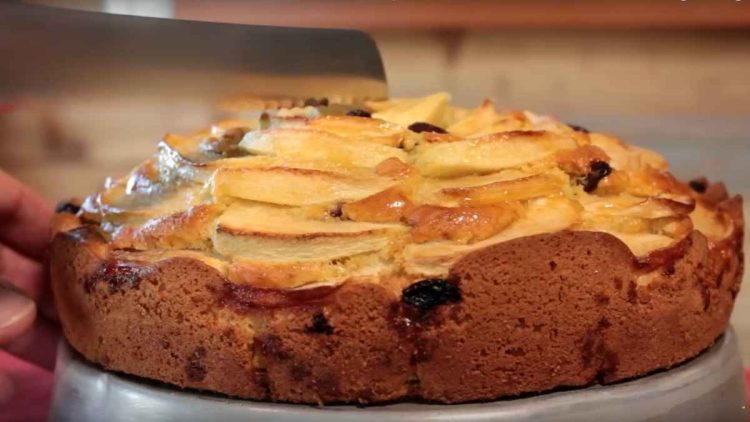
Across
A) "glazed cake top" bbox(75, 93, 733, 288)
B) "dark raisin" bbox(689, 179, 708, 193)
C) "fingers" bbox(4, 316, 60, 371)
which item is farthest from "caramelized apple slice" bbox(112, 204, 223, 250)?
"dark raisin" bbox(689, 179, 708, 193)

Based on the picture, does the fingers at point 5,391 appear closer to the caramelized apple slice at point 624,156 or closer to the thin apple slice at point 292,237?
the thin apple slice at point 292,237

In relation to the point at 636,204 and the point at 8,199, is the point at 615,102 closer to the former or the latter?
the point at 636,204

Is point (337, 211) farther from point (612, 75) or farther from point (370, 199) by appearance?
point (612, 75)

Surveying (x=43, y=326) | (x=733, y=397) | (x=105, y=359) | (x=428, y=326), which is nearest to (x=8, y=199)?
(x=43, y=326)

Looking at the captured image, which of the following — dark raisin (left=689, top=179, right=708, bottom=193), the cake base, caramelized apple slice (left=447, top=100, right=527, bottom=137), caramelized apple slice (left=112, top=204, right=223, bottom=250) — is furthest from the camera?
dark raisin (left=689, top=179, right=708, bottom=193)

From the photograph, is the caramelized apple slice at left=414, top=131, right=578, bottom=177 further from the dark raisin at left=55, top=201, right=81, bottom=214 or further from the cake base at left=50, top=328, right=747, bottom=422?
the dark raisin at left=55, top=201, right=81, bottom=214

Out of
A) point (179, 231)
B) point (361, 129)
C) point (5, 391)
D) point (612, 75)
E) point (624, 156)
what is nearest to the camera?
point (179, 231)

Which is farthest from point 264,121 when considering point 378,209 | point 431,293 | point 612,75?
point 612,75
